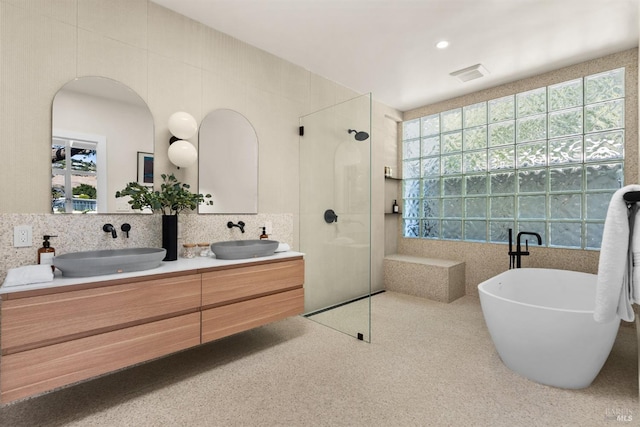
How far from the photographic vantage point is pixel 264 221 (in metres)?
2.86

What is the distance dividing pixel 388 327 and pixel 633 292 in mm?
1964

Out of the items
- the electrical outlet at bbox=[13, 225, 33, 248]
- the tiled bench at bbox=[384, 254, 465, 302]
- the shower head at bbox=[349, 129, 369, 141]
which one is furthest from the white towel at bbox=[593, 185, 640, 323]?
the electrical outlet at bbox=[13, 225, 33, 248]

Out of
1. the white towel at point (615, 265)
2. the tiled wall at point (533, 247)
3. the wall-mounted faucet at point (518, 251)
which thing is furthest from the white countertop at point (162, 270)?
the tiled wall at point (533, 247)

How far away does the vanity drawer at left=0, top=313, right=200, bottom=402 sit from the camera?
4.43 feet

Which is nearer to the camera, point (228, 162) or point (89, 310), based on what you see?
point (89, 310)

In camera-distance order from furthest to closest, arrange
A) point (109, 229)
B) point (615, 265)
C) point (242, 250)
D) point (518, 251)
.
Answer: point (518, 251) → point (242, 250) → point (109, 229) → point (615, 265)

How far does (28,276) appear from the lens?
143 centimetres

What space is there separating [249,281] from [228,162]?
1.06m

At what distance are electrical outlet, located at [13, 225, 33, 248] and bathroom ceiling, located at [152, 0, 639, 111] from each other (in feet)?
5.76

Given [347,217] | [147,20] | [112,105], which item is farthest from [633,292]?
[147,20]

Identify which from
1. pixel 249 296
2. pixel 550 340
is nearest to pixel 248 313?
pixel 249 296

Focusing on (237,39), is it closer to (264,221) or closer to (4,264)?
(264,221)

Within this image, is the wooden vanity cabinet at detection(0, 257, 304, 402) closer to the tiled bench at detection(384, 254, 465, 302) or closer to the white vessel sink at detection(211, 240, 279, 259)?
the white vessel sink at detection(211, 240, 279, 259)

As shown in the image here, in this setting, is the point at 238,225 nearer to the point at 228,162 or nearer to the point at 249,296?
the point at 228,162
